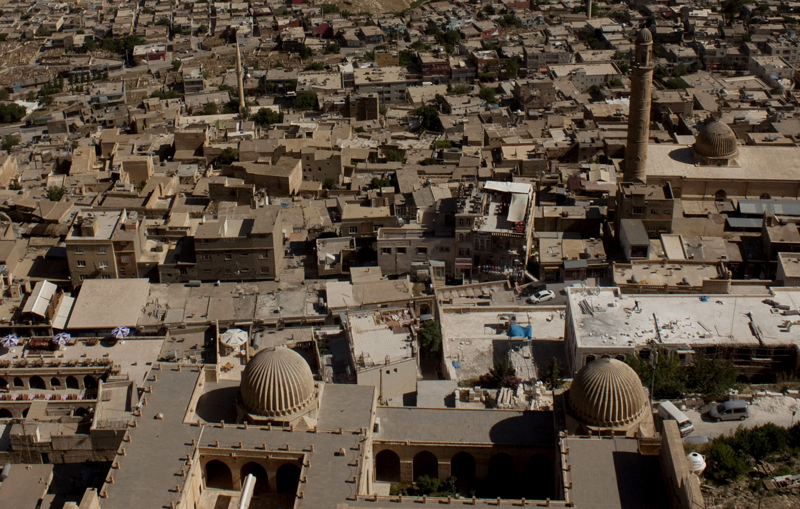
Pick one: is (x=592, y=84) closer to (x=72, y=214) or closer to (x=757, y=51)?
(x=757, y=51)

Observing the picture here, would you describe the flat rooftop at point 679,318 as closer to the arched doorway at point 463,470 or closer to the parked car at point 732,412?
the parked car at point 732,412

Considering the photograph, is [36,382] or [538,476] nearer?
[538,476]

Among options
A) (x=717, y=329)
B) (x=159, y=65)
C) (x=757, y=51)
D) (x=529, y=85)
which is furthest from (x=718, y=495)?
(x=159, y=65)

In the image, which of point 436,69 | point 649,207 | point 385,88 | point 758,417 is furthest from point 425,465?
point 436,69

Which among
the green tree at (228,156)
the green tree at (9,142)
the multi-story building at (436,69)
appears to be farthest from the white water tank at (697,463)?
the multi-story building at (436,69)

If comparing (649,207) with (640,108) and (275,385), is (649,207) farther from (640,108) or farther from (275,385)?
(275,385)

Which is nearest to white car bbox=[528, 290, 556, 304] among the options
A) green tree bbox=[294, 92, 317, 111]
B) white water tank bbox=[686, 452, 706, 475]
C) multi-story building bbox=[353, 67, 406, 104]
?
white water tank bbox=[686, 452, 706, 475]
